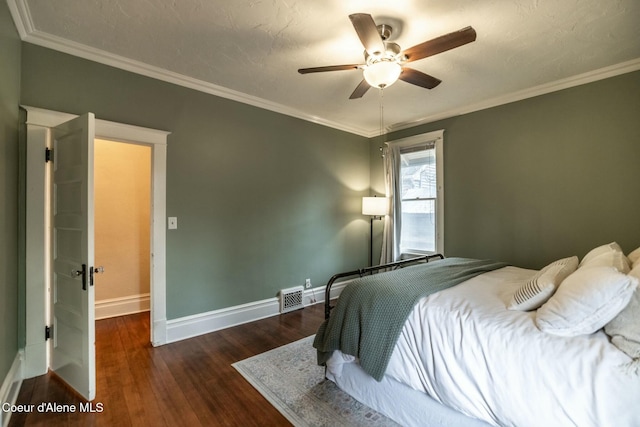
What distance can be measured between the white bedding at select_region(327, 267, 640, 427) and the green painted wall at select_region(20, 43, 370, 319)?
214cm

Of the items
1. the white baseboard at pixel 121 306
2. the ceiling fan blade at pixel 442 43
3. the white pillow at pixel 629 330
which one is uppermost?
the ceiling fan blade at pixel 442 43

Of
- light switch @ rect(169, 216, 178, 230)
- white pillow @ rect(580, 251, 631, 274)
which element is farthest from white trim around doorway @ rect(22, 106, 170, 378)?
white pillow @ rect(580, 251, 631, 274)

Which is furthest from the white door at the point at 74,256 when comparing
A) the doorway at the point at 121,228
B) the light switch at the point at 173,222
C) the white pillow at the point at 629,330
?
the white pillow at the point at 629,330

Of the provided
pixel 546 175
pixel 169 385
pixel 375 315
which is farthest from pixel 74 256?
pixel 546 175

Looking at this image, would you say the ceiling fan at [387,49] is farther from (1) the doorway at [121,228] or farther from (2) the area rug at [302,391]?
(1) the doorway at [121,228]

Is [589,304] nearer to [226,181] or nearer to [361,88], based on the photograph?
[361,88]

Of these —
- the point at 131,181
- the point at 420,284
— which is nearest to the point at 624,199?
the point at 420,284

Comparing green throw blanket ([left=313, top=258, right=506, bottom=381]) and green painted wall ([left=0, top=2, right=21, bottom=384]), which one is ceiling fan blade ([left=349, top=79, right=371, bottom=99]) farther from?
green painted wall ([left=0, top=2, right=21, bottom=384])

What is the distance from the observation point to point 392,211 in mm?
4375

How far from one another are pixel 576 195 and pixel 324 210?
112 inches

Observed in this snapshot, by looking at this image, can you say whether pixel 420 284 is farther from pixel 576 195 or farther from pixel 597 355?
pixel 576 195

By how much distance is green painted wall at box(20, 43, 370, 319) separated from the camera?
2486 mm

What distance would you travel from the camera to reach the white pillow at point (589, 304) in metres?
1.24

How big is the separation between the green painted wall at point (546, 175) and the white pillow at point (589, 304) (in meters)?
2.05
